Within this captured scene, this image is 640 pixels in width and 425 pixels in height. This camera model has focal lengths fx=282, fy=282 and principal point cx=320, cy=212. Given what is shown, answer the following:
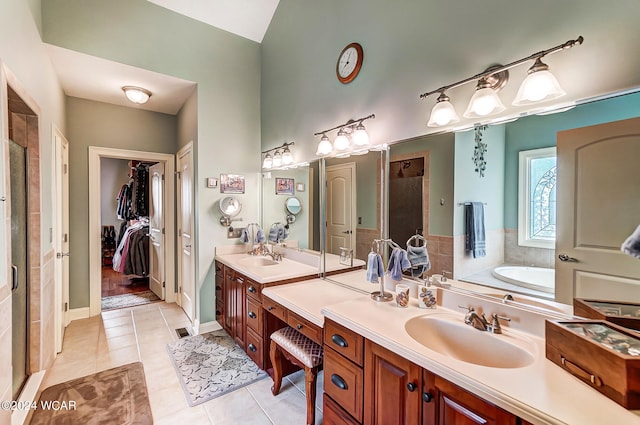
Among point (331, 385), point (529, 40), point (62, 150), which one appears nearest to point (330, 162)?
point (529, 40)

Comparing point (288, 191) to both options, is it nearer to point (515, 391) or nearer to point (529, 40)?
point (529, 40)

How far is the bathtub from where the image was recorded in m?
1.28

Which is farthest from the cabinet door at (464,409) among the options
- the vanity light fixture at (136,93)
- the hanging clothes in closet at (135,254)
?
the hanging clothes in closet at (135,254)

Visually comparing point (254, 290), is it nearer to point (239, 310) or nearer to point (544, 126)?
point (239, 310)

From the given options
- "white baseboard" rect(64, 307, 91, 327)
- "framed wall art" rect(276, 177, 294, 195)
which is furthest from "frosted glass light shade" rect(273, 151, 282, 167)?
"white baseboard" rect(64, 307, 91, 327)

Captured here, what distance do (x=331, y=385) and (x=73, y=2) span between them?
3691 mm

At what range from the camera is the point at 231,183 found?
10.8 ft

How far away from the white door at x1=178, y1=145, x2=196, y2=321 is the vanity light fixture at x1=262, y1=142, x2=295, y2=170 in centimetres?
85

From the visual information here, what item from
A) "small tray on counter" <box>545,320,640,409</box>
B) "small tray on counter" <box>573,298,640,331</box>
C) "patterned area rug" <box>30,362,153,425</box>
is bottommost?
"patterned area rug" <box>30,362,153,425</box>

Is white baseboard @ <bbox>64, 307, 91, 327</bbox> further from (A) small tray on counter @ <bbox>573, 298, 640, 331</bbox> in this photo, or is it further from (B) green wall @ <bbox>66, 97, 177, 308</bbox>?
(A) small tray on counter @ <bbox>573, 298, 640, 331</bbox>

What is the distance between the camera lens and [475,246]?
60.9 inches

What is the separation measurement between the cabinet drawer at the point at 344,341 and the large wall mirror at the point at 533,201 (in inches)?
26.0

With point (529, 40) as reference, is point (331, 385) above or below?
below

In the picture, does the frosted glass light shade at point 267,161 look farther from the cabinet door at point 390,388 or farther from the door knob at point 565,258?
the door knob at point 565,258
